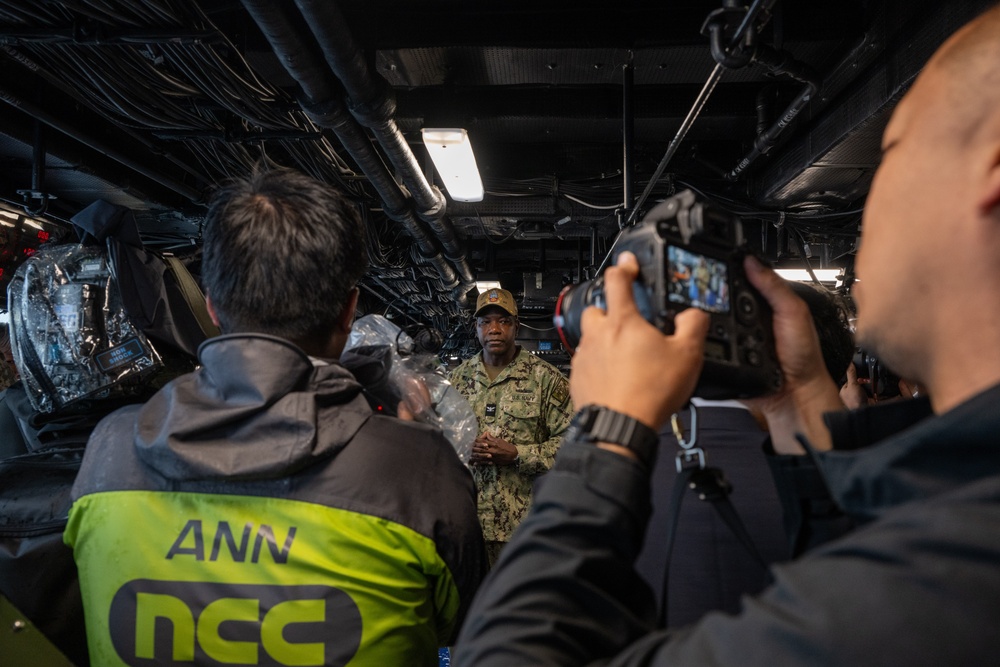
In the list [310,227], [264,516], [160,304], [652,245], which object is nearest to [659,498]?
[652,245]

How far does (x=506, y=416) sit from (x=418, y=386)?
86.1 inches

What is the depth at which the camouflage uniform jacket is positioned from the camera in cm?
356

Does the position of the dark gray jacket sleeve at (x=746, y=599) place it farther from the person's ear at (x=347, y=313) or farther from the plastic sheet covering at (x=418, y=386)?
the plastic sheet covering at (x=418, y=386)

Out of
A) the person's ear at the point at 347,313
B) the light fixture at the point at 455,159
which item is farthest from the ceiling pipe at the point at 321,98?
the person's ear at the point at 347,313

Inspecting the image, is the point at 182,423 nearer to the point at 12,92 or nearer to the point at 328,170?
the point at 12,92

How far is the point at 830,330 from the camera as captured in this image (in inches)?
60.1

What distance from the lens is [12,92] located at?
111 inches

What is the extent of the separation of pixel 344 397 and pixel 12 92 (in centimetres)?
274

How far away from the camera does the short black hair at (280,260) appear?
1208 millimetres

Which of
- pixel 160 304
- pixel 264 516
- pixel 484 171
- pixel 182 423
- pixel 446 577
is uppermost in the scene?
pixel 484 171

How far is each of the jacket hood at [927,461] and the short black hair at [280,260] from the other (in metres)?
0.95

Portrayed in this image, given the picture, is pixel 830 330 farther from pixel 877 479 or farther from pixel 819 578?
pixel 819 578

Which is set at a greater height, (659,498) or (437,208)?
(437,208)

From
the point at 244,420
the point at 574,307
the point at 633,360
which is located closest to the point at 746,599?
the point at 633,360
